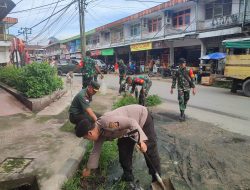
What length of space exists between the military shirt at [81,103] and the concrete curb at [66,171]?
643 mm

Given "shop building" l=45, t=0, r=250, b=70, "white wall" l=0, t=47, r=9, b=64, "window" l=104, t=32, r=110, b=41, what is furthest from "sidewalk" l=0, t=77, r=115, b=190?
"window" l=104, t=32, r=110, b=41

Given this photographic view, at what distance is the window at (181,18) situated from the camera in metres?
23.3

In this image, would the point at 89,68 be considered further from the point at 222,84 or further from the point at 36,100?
the point at 222,84

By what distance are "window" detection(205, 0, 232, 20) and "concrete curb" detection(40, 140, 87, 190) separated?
691 inches

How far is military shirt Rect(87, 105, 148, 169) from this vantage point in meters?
3.37

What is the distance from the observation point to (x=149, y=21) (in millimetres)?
29406

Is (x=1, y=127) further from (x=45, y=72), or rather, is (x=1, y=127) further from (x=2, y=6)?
(x=2, y=6)

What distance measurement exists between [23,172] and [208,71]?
16.4 metres

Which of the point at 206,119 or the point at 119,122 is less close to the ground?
the point at 119,122

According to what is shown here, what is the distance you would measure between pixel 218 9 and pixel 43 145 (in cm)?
1831

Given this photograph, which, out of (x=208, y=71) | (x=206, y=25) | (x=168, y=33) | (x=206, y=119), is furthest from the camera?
(x=168, y=33)

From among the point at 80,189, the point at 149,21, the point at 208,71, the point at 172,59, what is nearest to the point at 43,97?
the point at 80,189

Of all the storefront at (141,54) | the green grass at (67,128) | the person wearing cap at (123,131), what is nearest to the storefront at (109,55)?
the storefront at (141,54)

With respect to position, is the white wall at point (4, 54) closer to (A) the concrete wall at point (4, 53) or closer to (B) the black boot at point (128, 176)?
(A) the concrete wall at point (4, 53)
